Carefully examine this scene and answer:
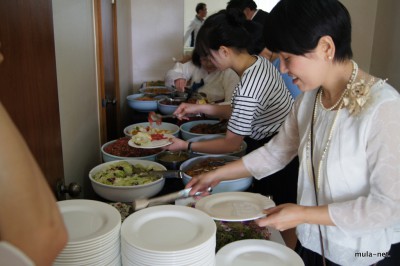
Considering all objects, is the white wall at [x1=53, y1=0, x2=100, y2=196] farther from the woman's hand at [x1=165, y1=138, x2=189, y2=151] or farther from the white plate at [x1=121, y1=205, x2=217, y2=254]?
the white plate at [x1=121, y1=205, x2=217, y2=254]

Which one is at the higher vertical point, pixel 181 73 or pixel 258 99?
pixel 258 99

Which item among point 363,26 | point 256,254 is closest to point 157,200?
point 256,254

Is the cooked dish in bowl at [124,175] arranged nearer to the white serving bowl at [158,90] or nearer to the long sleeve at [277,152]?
the long sleeve at [277,152]

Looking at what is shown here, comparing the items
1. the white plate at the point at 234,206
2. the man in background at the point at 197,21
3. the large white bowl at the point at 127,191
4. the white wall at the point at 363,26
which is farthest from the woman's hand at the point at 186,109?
the white wall at the point at 363,26

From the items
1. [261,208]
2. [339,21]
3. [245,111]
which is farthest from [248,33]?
[261,208]

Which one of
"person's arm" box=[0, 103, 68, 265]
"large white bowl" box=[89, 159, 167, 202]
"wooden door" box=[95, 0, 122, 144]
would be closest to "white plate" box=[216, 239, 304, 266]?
"large white bowl" box=[89, 159, 167, 202]

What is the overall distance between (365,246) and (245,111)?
0.74m

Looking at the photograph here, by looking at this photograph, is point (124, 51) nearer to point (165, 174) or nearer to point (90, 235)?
point (165, 174)

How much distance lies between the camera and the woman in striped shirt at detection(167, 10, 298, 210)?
1577mm

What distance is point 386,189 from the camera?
0.87 m

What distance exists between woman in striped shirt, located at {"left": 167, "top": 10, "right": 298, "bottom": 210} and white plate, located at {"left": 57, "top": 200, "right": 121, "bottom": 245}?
816 mm

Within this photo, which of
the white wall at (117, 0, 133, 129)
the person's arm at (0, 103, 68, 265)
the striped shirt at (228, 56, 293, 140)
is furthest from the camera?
the white wall at (117, 0, 133, 129)

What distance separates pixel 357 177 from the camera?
949mm

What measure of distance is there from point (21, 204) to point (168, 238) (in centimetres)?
51
